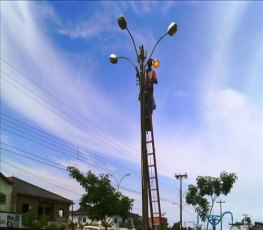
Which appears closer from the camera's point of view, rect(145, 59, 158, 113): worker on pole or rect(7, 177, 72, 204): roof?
rect(145, 59, 158, 113): worker on pole

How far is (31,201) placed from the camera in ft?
188

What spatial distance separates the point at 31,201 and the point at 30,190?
173 cm

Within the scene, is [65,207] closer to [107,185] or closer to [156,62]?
[107,185]

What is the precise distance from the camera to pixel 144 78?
15.0 meters

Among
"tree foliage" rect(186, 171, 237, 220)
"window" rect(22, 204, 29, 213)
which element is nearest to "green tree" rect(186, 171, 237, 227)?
"tree foliage" rect(186, 171, 237, 220)

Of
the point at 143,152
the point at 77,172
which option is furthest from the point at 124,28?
the point at 77,172

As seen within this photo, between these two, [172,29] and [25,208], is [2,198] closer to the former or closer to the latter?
[25,208]

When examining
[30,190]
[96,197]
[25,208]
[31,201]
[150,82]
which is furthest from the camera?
[30,190]

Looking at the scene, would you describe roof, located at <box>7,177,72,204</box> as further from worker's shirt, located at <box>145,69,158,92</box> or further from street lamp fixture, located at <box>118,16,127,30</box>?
street lamp fixture, located at <box>118,16,127,30</box>

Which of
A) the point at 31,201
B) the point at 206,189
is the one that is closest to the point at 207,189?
the point at 206,189

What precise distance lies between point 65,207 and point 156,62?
2032 inches

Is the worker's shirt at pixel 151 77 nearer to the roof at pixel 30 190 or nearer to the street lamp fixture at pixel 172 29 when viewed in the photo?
the street lamp fixture at pixel 172 29

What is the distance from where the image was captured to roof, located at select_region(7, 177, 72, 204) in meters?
56.2

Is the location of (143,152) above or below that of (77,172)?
below
